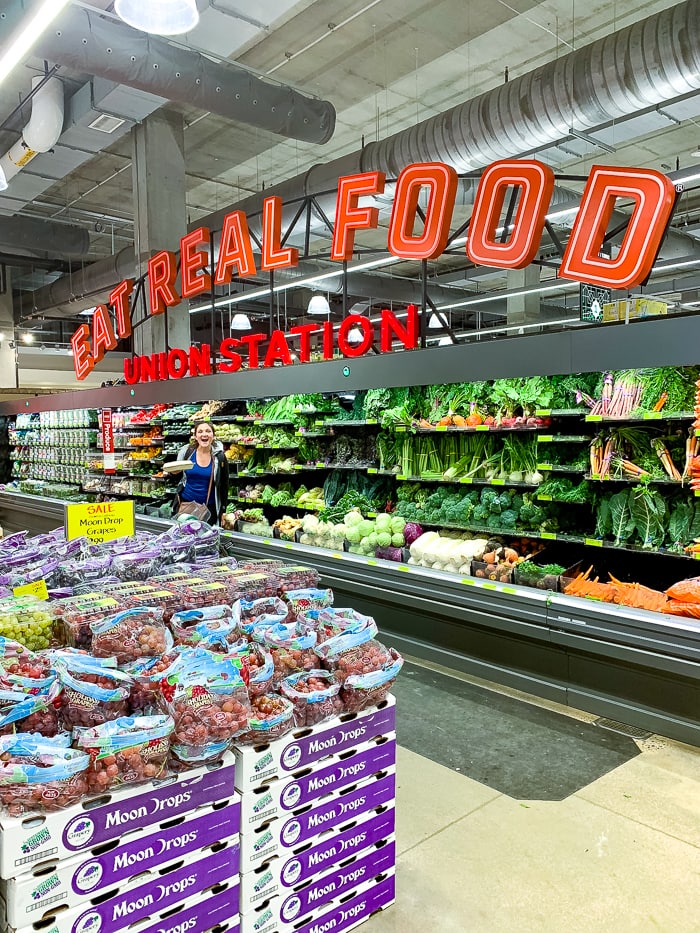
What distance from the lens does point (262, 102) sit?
7727mm

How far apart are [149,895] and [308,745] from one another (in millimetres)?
606

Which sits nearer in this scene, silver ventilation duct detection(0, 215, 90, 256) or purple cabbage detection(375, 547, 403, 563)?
purple cabbage detection(375, 547, 403, 563)

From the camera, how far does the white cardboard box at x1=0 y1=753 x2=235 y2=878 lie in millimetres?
1683

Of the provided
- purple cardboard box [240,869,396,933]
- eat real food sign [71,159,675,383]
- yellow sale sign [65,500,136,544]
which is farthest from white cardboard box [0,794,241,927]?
eat real food sign [71,159,675,383]

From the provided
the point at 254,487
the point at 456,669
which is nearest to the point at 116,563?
the point at 456,669

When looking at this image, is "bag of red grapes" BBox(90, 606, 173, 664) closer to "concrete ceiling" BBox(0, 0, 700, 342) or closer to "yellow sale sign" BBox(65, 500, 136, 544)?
"yellow sale sign" BBox(65, 500, 136, 544)

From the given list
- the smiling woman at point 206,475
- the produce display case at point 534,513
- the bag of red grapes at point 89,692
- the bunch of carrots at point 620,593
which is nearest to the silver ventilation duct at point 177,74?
the produce display case at point 534,513

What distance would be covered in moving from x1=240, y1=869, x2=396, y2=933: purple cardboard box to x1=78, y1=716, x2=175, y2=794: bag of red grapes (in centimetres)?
65

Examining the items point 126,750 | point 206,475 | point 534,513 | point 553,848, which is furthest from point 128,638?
point 206,475

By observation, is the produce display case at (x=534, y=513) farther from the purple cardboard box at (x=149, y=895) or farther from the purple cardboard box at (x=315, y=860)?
the purple cardboard box at (x=149, y=895)

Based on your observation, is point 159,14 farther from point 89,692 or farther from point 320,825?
point 320,825

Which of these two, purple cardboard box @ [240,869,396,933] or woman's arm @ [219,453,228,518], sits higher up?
woman's arm @ [219,453,228,518]

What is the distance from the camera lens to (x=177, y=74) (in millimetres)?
6996

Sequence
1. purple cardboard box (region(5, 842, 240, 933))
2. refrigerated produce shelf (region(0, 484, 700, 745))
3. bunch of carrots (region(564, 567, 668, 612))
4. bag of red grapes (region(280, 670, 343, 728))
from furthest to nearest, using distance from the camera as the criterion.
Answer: bunch of carrots (region(564, 567, 668, 612)) → refrigerated produce shelf (region(0, 484, 700, 745)) → bag of red grapes (region(280, 670, 343, 728)) → purple cardboard box (region(5, 842, 240, 933))
